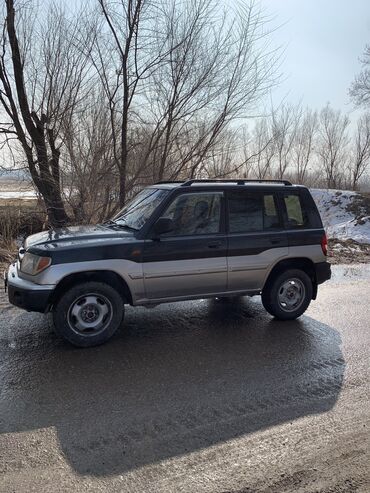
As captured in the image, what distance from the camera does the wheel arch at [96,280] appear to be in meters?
4.95

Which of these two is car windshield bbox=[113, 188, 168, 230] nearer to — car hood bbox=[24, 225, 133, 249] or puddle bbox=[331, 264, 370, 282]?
car hood bbox=[24, 225, 133, 249]

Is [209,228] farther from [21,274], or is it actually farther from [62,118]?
[62,118]

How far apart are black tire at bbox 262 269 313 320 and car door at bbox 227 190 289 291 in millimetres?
216

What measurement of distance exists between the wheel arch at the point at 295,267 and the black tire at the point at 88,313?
217cm

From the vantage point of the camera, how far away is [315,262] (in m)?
6.30

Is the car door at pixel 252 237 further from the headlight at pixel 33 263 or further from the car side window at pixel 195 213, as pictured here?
the headlight at pixel 33 263

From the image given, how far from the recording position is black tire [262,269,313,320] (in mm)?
6098

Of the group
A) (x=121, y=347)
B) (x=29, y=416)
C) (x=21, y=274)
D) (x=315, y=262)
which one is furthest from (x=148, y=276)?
(x=315, y=262)

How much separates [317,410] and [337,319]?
279 centimetres

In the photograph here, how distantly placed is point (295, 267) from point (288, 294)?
1.30 feet

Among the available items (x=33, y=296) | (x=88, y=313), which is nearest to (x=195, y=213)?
(x=88, y=313)

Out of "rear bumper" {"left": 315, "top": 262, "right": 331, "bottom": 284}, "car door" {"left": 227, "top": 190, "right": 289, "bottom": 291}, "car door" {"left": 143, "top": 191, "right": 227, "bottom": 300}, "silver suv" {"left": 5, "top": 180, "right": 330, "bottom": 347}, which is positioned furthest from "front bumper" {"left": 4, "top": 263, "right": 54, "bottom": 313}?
"rear bumper" {"left": 315, "top": 262, "right": 331, "bottom": 284}

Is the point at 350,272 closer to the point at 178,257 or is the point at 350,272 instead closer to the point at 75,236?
the point at 178,257

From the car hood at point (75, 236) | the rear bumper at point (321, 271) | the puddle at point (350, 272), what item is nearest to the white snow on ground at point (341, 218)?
the puddle at point (350, 272)
